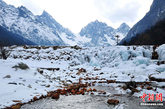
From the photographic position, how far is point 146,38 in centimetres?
7675

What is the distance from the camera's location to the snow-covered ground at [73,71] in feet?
24.3

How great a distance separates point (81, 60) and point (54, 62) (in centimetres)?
662

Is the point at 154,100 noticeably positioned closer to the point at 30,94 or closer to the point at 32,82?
the point at 30,94

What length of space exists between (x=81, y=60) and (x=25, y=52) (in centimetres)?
1869


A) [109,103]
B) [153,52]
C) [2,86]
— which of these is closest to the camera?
[109,103]

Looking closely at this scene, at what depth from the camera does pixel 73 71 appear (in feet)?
60.3

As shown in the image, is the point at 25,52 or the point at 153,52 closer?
the point at 153,52

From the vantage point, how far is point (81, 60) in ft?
84.7

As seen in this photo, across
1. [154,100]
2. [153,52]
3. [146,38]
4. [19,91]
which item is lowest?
[154,100]

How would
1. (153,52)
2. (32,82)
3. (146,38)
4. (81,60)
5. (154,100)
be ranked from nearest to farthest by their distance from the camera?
1. (154,100)
2. (32,82)
3. (153,52)
4. (81,60)
5. (146,38)

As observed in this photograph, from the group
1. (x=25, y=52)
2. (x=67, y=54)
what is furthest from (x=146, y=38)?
(x=25, y=52)

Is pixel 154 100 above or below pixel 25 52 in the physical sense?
below

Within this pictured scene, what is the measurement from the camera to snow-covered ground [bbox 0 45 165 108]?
291 inches

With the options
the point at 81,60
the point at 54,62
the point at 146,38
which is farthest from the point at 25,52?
the point at 146,38
